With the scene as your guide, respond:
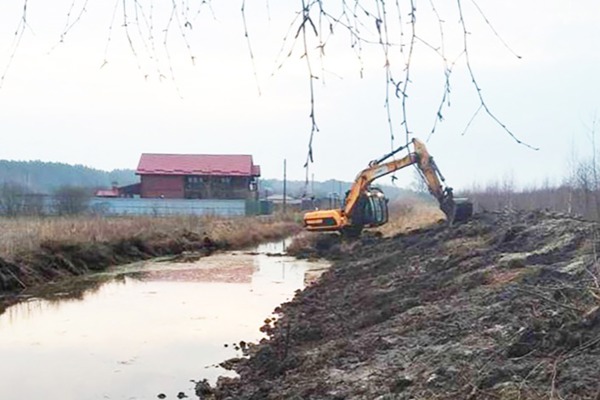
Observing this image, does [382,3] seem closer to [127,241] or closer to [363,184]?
[363,184]

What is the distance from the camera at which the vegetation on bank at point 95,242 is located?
17391 millimetres

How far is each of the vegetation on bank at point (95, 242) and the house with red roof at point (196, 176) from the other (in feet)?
37.1

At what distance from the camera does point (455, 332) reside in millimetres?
6680

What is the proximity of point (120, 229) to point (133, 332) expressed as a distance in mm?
14658

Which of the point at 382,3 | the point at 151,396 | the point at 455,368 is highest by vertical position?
the point at 382,3

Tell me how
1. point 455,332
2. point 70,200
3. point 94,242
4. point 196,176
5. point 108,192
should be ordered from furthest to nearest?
point 108,192, point 196,176, point 70,200, point 94,242, point 455,332

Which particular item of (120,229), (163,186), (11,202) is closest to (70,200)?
(11,202)

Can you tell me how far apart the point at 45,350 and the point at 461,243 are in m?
9.20

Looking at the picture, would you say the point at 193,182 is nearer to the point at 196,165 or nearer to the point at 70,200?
the point at 196,165

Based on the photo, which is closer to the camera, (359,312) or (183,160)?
(359,312)

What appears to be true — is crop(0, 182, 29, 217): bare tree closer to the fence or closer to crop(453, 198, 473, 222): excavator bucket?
the fence

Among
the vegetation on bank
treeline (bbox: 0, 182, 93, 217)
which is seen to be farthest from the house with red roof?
the vegetation on bank

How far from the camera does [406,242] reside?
1975 cm

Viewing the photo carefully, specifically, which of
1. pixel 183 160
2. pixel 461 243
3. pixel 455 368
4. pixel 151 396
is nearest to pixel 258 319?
pixel 151 396
